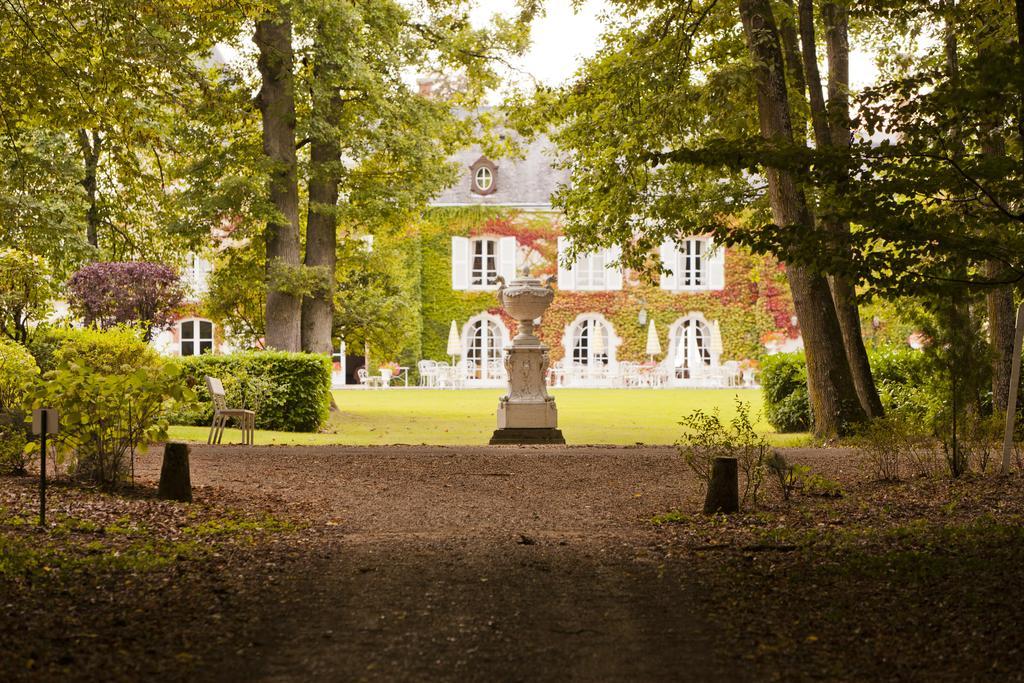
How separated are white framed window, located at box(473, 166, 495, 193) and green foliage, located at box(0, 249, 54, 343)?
758 inches

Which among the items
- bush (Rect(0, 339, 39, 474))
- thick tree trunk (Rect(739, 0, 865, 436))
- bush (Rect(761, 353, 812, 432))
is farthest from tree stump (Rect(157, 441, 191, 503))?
bush (Rect(761, 353, 812, 432))

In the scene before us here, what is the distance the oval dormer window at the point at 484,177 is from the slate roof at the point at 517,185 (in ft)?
0.36

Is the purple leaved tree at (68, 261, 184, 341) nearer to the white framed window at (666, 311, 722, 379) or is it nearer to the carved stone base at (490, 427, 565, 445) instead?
the carved stone base at (490, 427, 565, 445)

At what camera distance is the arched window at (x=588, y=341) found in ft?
102

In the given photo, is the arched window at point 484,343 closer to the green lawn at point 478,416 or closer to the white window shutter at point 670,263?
the green lawn at point 478,416

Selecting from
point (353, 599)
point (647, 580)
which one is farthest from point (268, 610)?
point (647, 580)

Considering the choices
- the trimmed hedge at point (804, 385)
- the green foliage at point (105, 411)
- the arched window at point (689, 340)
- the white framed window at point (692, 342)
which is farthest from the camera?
the arched window at point (689, 340)

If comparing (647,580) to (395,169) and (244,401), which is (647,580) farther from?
(395,169)

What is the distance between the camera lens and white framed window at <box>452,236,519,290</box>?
31406mm

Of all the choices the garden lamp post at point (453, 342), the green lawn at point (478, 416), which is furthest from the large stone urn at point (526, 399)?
the garden lamp post at point (453, 342)

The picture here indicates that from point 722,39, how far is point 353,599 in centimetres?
1002

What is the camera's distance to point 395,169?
1975cm

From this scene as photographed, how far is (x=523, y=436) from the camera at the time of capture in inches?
489

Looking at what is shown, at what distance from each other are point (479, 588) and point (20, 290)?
9910mm
